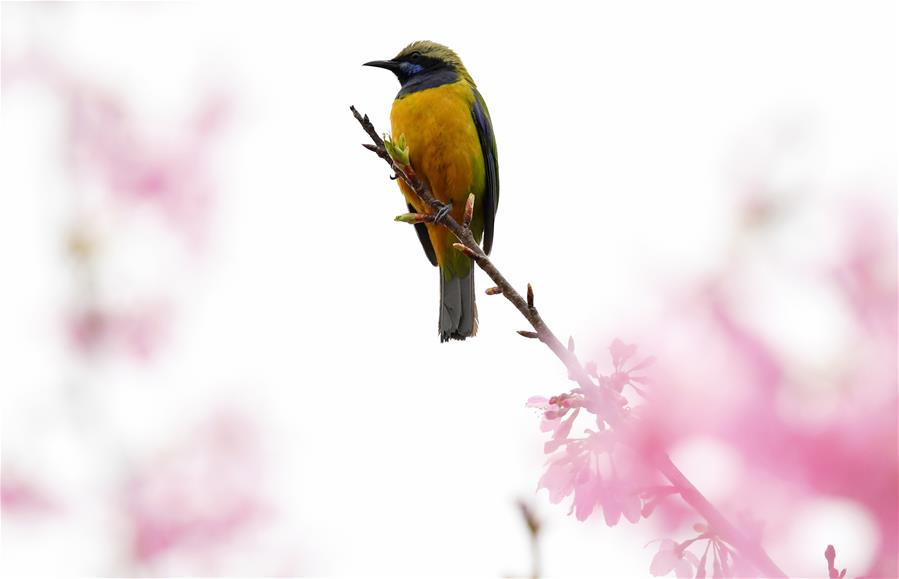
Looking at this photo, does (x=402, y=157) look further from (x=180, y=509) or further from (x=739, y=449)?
(x=739, y=449)

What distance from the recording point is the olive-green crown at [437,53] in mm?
6470

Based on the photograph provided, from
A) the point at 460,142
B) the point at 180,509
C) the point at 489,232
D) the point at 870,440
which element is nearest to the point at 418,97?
the point at 460,142

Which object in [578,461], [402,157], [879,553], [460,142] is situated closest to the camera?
[879,553]

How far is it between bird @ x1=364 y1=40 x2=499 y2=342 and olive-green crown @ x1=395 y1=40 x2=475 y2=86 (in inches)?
8.1

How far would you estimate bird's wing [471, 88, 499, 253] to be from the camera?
19.2ft

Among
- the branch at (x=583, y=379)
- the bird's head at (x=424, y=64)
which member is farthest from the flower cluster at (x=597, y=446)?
the bird's head at (x=424, y=64)

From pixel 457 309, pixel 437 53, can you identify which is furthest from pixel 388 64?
pixel 457 309

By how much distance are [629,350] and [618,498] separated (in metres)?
0.26

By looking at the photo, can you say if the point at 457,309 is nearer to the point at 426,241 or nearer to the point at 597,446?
the point at 426,241

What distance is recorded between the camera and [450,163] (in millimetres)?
5477

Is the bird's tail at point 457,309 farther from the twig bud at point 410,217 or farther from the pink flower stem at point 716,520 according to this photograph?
the pink flower stem at point 716,520

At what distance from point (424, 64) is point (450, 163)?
1.21 metres

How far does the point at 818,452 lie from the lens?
1162mm

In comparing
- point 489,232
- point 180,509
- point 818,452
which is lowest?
point 180,509
